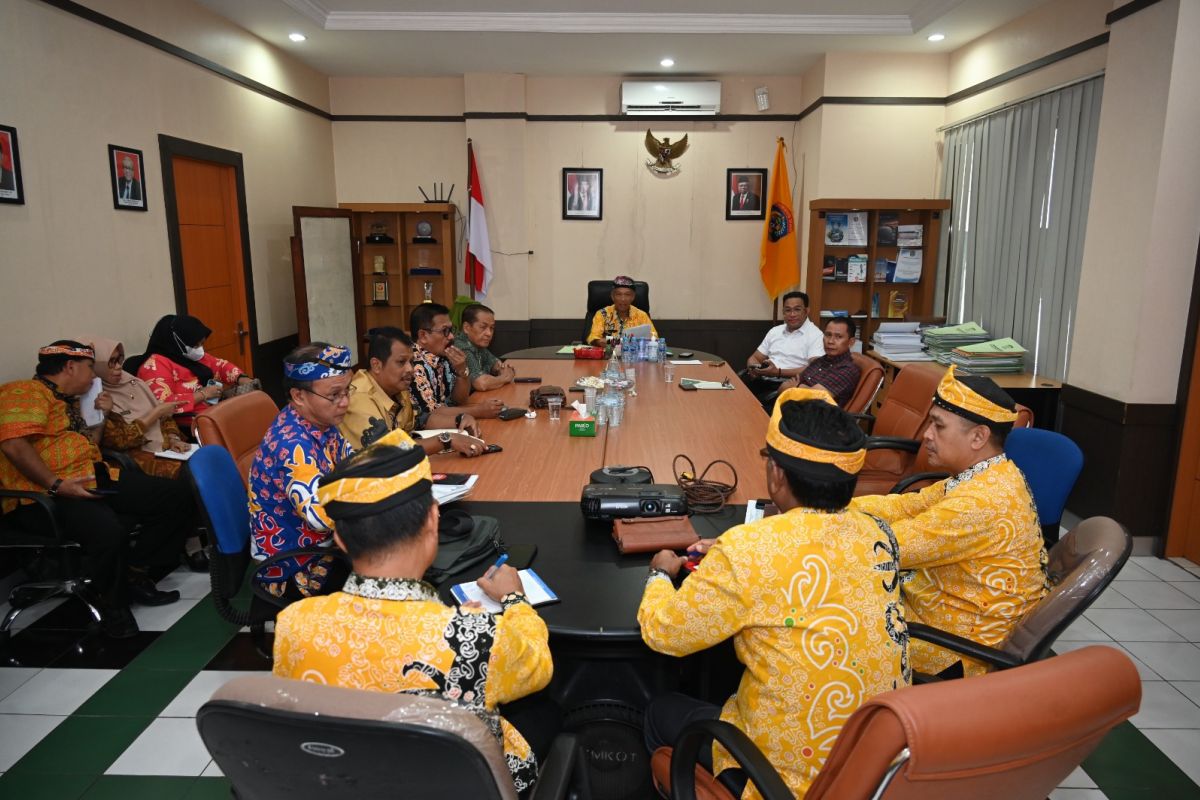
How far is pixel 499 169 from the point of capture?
7609mm

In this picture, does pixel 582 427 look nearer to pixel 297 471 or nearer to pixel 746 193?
pixel 297 471

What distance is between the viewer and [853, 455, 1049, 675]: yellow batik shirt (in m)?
1.90

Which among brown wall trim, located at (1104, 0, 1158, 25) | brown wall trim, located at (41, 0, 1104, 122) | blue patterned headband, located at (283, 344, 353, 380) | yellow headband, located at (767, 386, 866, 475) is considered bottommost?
yellow headband, located at (767, 386, 866, 475)

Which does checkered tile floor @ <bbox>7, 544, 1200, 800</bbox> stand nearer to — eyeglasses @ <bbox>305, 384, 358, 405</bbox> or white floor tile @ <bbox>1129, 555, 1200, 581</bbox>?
white floor tile @ <bbox>1129, 555, 1200, 581</bbox>

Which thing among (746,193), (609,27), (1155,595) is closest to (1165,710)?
(1155,595)

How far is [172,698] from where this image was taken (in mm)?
2729

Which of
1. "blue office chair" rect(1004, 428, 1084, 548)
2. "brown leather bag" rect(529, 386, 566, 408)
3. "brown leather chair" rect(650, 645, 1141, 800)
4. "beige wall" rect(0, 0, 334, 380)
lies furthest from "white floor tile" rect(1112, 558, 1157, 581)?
"beige wall" rect(0, 0, 334, 380)

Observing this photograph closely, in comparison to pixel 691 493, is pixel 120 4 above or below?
above

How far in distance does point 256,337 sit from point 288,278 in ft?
2.87

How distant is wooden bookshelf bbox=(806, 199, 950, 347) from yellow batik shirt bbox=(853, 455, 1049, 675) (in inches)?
190

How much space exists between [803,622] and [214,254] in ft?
17.7

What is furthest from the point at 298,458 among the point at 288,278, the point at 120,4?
the point at 288,278

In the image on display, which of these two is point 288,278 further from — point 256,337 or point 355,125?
point 355,125

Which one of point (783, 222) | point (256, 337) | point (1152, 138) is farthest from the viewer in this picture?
point (783, 222)
